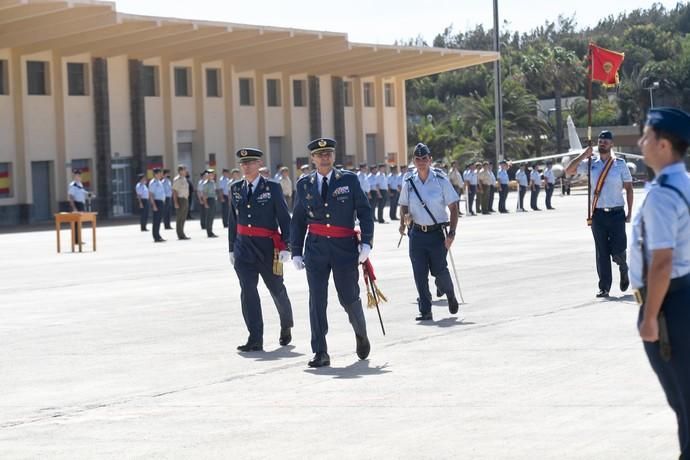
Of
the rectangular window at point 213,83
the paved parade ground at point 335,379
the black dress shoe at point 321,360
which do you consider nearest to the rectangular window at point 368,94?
the rectangular window at point 213,83

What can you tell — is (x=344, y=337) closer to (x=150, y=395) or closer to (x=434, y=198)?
(x=434, y=198)

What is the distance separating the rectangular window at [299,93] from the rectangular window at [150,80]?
394 inches

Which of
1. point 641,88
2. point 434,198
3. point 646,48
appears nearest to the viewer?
point 434,198

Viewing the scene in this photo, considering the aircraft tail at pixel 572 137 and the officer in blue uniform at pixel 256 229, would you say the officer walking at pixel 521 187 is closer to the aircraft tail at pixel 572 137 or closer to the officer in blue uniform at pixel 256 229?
the aircraft tail at pixel 572 137

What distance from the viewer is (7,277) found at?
74.3 ft

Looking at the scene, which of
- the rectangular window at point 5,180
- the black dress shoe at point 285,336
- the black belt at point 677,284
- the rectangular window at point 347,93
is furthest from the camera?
the rectangular window at point 347,93

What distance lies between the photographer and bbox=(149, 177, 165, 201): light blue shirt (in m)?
35.9

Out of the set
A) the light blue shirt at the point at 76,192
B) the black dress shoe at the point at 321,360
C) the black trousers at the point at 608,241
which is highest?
the light blue shirt at the point at 76,192

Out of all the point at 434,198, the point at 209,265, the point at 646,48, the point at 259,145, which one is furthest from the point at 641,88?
the point at 434,198

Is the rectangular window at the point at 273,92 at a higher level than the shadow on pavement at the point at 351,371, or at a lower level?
higher

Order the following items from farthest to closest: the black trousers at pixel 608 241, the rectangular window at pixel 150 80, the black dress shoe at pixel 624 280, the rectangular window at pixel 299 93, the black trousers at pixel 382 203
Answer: the rectangular window at pixel 299 93 → the rectangular window at pixel 150 80 → the black trousers at pixel 382 203 → the black dress shoe at pixel 624 280 → the black trousers at pixel 608 241

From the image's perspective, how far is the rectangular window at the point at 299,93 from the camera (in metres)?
63.5

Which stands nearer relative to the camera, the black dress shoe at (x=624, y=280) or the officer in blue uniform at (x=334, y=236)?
the officer in blue uniform at (x=334, y=236)

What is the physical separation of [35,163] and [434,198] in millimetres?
36363
